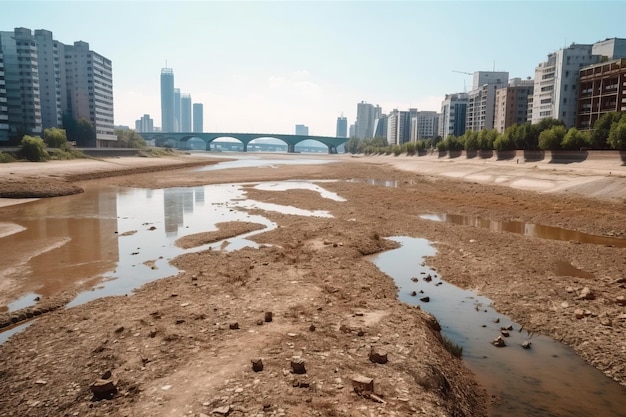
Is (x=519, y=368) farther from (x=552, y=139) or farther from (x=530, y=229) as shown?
(x=552, y=139)

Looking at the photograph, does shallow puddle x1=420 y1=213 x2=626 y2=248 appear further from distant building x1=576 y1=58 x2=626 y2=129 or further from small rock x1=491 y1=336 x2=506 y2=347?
distant building x1=576 y1=58 x2=626 y2=129

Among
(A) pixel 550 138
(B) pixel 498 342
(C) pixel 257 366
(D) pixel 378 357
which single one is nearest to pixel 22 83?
(A) pixel 550 138

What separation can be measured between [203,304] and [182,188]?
43.7 metres

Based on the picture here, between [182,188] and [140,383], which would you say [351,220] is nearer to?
[140,383]

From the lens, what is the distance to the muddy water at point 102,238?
52.3 feet

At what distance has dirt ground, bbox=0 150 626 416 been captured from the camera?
24.4 ft

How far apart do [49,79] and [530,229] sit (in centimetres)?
18245

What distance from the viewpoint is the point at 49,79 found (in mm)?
159000

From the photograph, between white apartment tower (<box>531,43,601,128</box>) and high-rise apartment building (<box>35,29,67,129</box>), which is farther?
high-rise apartment building (<box>35,29,67,129</box>)

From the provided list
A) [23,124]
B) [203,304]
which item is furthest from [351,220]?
[23,124]

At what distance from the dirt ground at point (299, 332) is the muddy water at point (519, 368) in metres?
0.43

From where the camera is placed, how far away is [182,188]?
53656 mm

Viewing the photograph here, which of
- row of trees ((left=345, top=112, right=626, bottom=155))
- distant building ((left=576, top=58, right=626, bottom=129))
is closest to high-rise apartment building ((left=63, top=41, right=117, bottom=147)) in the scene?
row of trees ((left=345, top=112, right=626, bottom=155))

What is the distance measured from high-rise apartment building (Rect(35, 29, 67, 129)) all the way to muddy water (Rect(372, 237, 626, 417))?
177 m
